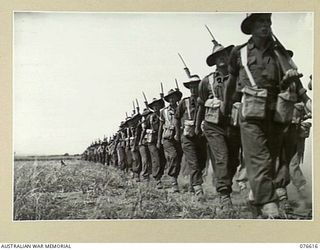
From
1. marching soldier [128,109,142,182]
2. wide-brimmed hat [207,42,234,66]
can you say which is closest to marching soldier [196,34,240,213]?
wide-brimmed hat [207,42,234,66]

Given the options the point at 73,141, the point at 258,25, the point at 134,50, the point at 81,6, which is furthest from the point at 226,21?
the point at 73,141

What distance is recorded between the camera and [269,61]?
2.79m

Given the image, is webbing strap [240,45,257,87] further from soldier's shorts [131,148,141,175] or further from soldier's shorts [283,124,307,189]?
soldier's shorts [131,148,141,175]

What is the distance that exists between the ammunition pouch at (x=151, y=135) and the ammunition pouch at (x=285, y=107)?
58 centimetres

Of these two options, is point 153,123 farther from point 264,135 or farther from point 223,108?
point 264,135

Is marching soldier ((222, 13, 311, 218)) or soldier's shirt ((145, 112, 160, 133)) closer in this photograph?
marching soldier ((222, 13, 311, 218))

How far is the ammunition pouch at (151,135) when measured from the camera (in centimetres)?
292

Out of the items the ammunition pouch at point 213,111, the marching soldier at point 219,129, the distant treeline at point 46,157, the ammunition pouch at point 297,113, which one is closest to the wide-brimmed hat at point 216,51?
the marching soldier at point 219,129

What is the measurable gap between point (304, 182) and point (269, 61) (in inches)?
23.1

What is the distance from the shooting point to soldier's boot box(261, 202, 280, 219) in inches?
110

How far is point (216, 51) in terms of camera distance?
2838 millimetres

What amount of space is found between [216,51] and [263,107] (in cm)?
34

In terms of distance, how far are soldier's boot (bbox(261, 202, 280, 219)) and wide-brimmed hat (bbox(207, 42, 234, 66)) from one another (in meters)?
0.71

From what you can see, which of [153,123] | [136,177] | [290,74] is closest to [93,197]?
[136,177]
